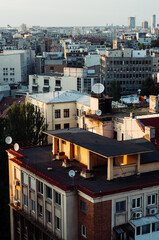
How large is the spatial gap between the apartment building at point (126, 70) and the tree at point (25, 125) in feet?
160

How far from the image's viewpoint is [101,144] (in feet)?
77.5

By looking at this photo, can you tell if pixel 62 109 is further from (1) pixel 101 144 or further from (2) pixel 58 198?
(2) pixel 58 198

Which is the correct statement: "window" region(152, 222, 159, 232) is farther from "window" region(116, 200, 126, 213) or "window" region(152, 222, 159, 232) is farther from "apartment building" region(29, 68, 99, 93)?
"apartment building" region(29, 68, 99, 93)

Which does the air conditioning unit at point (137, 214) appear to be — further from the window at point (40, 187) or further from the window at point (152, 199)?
the window at point (40, 187)

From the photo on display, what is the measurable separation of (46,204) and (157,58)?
8103 cm

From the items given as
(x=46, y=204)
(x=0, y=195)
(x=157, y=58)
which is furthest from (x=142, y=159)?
(x=157, y=58)

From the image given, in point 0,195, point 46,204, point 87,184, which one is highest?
point 87,184

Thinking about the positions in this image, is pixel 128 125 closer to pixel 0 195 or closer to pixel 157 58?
pixel 0 195

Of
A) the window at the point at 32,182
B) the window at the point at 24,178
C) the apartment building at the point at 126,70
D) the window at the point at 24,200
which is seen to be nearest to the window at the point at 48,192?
the window at the point at 32,182

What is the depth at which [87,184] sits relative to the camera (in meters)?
21.9

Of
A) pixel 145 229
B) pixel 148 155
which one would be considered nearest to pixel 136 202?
pixel 145 229

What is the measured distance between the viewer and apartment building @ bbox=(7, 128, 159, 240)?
827 inches

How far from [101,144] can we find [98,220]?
4.32 meters

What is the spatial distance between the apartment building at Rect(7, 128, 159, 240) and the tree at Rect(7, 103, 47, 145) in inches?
463
